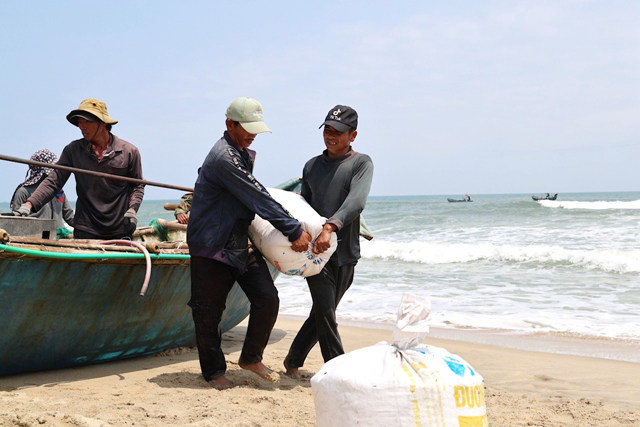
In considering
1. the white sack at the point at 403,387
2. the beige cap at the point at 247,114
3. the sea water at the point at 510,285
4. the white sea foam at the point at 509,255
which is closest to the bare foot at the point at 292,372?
the beige cap at the point at 247,114

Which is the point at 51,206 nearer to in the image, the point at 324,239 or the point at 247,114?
the point at 247,114

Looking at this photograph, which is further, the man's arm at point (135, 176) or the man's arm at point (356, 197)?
the man's arm at point (135, 176)

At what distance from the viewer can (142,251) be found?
12.6 feet

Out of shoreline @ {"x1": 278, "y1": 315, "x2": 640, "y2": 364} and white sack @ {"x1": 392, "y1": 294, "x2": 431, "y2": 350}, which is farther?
shoreline @ {"x1": 278, "y1": 315, "x2": 640, "y2": 364}

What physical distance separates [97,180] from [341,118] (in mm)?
1710

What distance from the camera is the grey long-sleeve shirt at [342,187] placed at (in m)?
3.59

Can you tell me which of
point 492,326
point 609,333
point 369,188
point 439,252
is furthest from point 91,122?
point 439,252

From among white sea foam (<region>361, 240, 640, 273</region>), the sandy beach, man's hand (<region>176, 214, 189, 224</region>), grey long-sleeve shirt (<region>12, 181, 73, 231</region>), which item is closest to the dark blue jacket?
the sandy beach

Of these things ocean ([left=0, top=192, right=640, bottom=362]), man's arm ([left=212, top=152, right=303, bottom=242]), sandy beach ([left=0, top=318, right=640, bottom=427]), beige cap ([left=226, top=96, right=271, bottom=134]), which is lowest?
ocean ([left=0, top=192, right=640, bottom=362])

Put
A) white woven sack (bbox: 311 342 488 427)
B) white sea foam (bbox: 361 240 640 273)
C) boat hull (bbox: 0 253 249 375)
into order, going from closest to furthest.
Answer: white woven sack (bbox: 311 342 488 427) < boat hull (bbox: 0 253 249 375) < white sea foam (bbox: 361 240 640 273)

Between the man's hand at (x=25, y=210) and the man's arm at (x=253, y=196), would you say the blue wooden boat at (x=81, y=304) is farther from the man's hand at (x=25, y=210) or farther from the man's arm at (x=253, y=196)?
the man's arm at (x=253, y=196)

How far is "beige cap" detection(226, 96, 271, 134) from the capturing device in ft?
11.1

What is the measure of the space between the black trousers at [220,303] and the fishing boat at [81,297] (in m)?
0.40

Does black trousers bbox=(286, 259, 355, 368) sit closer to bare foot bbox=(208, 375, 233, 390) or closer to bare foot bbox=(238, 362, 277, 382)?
bare foot bbox=(238, 362, 277, 382)
